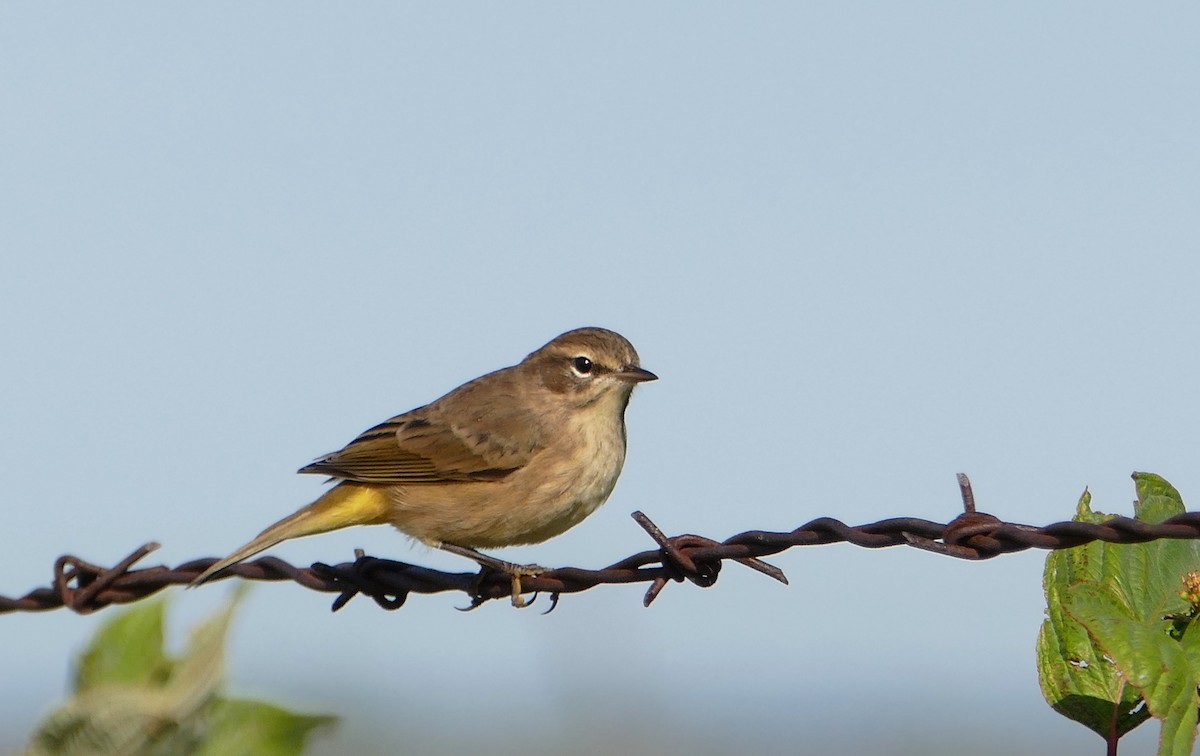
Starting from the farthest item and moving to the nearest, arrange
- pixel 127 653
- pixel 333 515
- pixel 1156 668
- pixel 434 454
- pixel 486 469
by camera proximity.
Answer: pixel 434 454, pixel 486 469, pixel 333 515, pixel 1156 668, pixel 127 653

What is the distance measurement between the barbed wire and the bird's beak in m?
1.79

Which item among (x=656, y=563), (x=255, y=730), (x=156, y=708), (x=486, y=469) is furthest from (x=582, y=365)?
(x=156, y=708)

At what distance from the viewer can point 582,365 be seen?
22.5 ft

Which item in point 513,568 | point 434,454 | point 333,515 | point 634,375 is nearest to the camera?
point 513,568

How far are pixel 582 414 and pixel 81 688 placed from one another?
5132mm

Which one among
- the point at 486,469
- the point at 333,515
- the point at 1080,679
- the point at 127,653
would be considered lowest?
the point at 1080,679

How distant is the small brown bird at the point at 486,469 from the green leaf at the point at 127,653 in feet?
13.1

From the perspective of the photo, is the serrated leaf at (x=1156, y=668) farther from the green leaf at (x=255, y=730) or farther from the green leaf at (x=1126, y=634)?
the green leaf at (x=255, y=730)

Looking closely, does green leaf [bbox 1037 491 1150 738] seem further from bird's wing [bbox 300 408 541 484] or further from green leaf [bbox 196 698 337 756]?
bird's wing [bbox 300 408 541 484]

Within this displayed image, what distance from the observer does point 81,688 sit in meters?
1.28

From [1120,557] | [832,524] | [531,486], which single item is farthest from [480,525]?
[1120,557]

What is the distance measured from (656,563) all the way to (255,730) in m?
2.47

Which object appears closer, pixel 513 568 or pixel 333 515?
pixel 513 568

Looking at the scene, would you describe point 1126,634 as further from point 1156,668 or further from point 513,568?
point 513,568
